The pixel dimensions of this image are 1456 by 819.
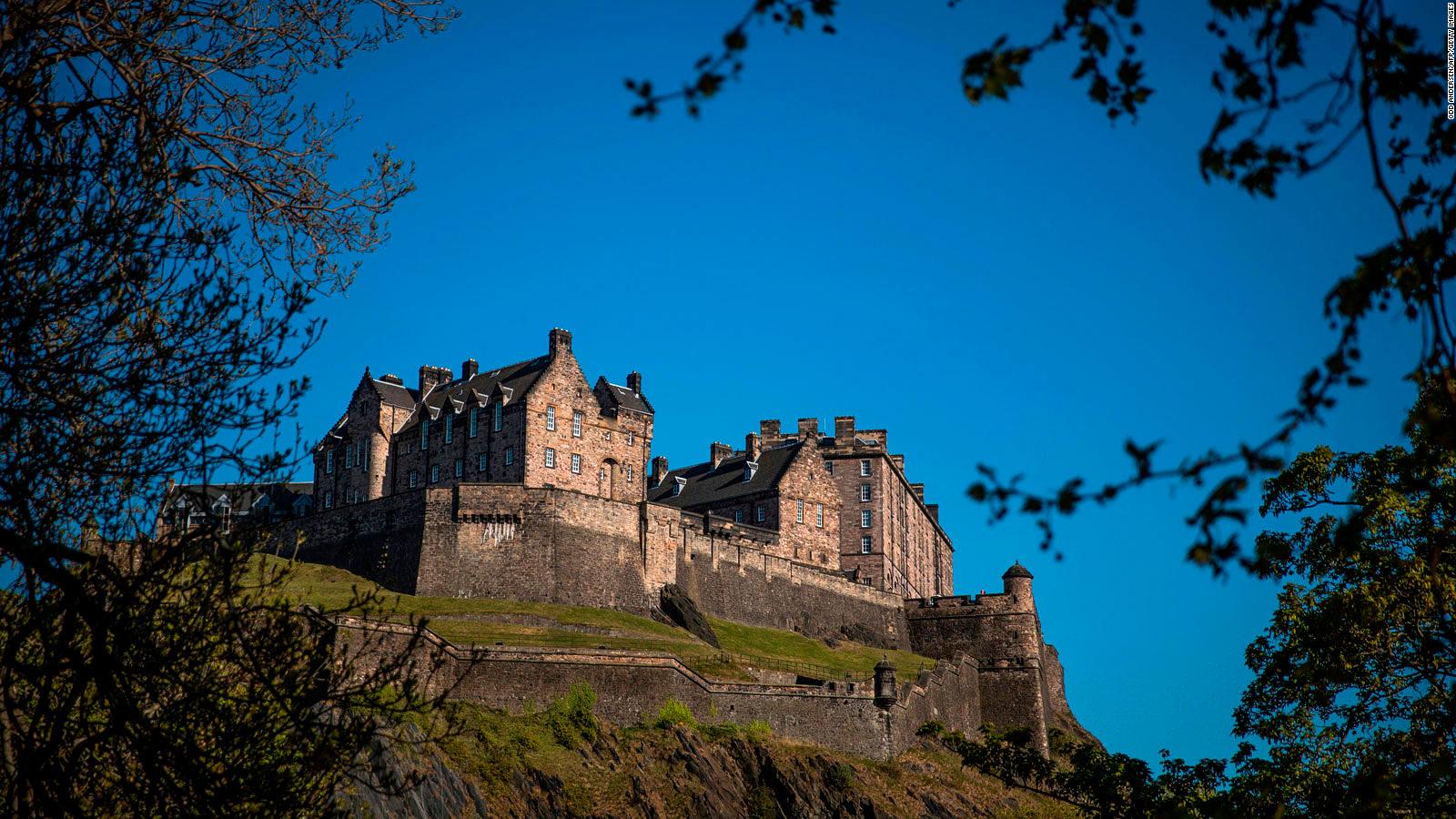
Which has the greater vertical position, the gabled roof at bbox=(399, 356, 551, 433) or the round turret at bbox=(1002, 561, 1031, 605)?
the gabled roof at bbox=(399, 356, 551, 433)

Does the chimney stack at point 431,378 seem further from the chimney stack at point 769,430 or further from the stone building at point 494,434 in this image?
the chimney stack at point 769,430

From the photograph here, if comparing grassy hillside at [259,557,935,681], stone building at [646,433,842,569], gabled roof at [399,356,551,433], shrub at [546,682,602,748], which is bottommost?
shrub at [546,682,602,748]

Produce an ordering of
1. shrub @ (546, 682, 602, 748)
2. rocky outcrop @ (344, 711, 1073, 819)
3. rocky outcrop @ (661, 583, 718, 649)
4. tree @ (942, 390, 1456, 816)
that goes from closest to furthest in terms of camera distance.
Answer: tree @ (942, 390, 1456, 816) < rocky outcrop @ (344, 711, 1073, 819) < shrub @ (546, 682, 602, 748) < rocky outcrop @ (661, 583, 718, 649)

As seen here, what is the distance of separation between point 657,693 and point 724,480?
3328cm

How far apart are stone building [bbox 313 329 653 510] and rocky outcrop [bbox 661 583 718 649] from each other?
791 centimetres

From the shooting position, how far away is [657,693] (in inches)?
2074

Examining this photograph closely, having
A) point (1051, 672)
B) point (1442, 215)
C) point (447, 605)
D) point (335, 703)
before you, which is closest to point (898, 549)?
point (1051, 672)

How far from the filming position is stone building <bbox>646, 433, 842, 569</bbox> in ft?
265

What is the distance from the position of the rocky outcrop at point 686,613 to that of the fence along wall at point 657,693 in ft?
29.6

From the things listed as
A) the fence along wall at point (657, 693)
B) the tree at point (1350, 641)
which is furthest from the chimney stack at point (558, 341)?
the tree at point (1350, 641)

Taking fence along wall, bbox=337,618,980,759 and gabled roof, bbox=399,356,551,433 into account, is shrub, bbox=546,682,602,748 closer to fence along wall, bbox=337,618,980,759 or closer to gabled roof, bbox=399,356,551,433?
fence along wall, bbox=337,618,980,759

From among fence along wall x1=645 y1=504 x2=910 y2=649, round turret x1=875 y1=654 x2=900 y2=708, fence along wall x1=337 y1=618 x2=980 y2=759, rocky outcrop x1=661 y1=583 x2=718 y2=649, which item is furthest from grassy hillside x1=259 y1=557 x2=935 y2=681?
round turret x1=875 y1=654 x2=900 y2=708

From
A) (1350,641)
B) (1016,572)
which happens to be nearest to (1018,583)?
(1016,572)

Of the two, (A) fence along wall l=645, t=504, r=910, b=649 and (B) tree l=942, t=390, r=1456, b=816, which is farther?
(A) fence along wall l=645, t=504, r=910, b=649
